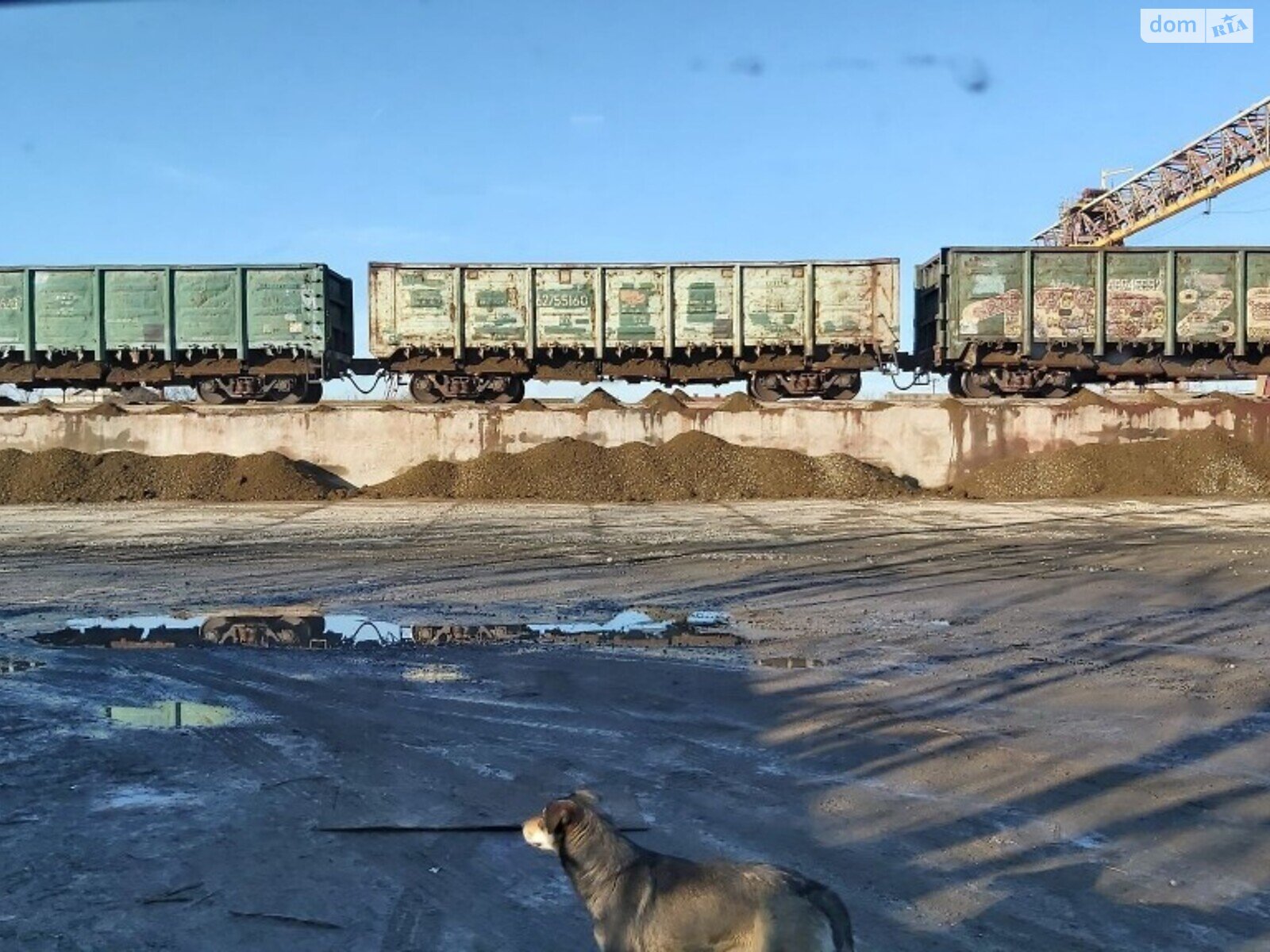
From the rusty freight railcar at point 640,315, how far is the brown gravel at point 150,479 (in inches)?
141

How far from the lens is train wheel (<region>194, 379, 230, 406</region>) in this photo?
2228cm

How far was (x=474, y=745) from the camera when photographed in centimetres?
507

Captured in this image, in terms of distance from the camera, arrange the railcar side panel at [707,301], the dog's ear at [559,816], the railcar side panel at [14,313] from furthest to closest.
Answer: the railcar side panel at [14,313] → the railcar side panel at [707,301] → the dog's ear at [559,816]

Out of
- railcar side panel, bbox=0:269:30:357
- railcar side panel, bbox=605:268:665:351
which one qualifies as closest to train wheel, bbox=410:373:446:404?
railcar side panel, bbox=605:268:665:351

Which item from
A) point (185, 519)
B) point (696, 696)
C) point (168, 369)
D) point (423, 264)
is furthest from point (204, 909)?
point (168, 369)

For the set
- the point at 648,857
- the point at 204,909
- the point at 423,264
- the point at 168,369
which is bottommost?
the point at 204,909

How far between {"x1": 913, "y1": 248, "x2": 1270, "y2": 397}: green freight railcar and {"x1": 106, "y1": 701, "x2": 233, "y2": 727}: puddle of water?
60.1 feet

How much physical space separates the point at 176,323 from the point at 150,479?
375 cm

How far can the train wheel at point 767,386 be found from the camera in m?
22.1

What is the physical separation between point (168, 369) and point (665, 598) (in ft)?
55.1

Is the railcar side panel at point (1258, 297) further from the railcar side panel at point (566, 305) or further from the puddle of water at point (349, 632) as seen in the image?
the puddle of water at point (349, 632)

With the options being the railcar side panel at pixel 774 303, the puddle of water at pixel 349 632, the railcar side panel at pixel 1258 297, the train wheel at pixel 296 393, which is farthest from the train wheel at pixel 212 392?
the railcar side panel at pixel 1258 297

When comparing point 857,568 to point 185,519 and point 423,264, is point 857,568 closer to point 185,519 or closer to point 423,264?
point 185,519

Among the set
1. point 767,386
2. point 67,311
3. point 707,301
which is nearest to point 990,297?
point 767,386
